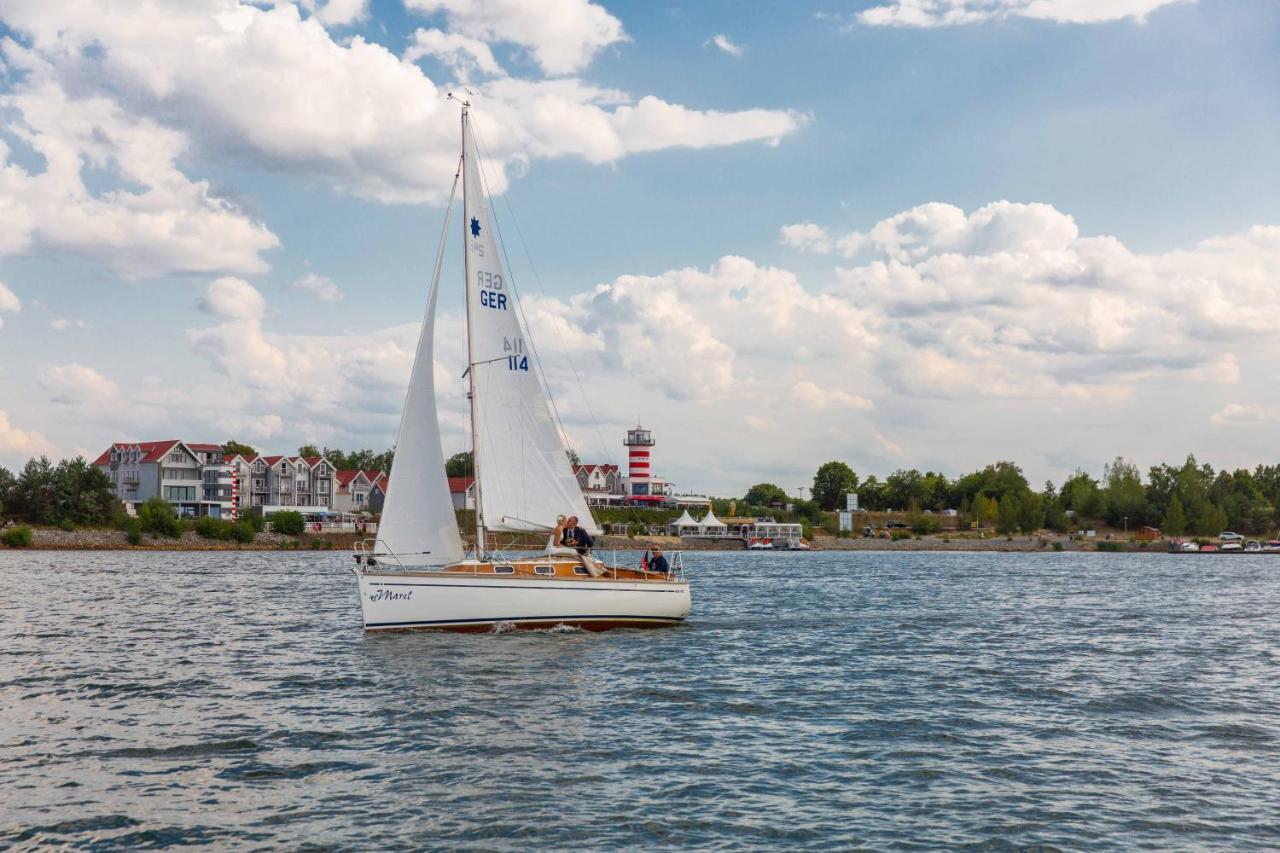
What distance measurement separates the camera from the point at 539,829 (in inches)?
540

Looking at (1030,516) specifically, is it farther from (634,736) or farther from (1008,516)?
(634,736)

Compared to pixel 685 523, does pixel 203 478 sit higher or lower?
higher

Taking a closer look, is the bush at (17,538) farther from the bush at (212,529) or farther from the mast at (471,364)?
the mast at (471,364)

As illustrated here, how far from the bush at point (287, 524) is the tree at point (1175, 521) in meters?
140

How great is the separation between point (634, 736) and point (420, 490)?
14.6 m

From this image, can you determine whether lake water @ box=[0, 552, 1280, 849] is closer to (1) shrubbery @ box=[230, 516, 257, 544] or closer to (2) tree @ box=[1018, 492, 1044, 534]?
(1) shrubbery @ box=[230, 516, 257, 544]

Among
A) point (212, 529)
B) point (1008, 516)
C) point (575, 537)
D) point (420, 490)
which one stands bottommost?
point (1008, 516)

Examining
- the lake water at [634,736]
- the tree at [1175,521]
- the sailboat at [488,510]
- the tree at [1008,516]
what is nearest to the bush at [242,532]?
the lake water at [634,736]

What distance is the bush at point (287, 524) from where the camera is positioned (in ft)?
426

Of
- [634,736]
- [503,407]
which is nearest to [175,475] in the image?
[503,407]

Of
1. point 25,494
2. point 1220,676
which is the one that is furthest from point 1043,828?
point 25,494

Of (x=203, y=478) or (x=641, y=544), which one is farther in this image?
(x=203, y=478)

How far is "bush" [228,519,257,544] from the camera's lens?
4825 inches

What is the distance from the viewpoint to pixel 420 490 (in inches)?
1262
